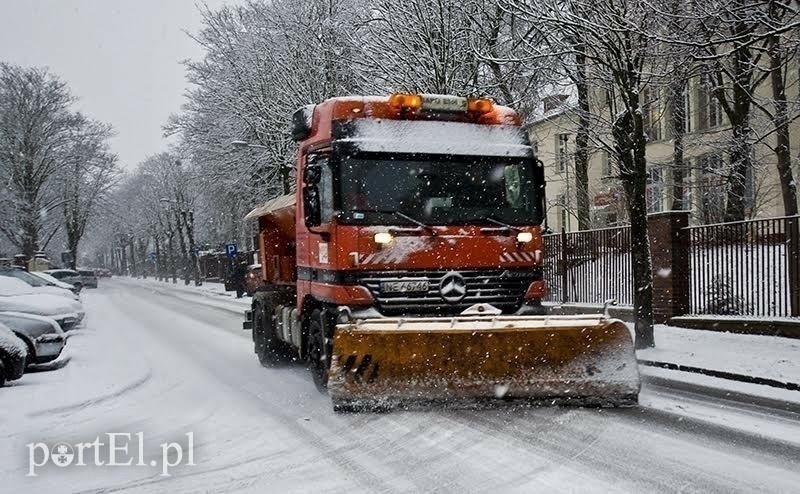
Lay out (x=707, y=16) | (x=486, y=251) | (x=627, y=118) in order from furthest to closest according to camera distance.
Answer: (x=627, y=118), (x=707, y=16), (x=486, y=251)

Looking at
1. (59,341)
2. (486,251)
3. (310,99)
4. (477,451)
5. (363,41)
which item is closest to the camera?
(477,451)

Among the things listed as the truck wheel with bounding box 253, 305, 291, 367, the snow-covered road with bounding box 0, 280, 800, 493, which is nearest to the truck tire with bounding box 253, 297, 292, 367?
the truck wheel with bounding box 253, 305, 291, 367

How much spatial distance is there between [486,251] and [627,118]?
5.84 m

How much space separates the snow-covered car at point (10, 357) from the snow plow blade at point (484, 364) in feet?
15.2

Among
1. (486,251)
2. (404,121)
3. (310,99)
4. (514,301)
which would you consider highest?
(310,99)

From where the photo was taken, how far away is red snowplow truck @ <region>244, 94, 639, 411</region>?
269 inches

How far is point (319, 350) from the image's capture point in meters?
8.07

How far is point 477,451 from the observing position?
5.62 meters

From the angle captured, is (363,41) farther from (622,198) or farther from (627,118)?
(622,198)

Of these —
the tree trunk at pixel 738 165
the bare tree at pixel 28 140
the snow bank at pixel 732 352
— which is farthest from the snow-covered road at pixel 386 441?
the bare tree at pixel 28 140

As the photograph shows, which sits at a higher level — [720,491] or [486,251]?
[486,251]

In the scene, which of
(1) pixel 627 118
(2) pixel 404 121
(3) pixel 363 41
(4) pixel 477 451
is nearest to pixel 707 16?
(1) pixel 627 118

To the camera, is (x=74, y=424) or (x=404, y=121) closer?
(x=74, y=424)

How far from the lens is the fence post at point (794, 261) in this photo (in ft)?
37.2
